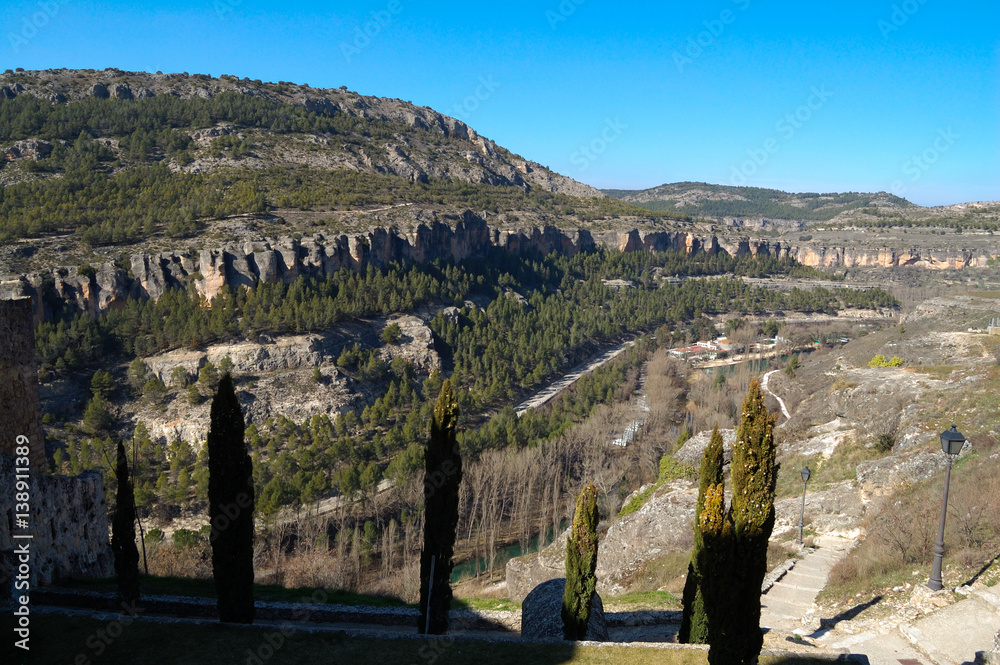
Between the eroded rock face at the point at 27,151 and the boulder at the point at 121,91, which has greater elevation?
the boulder at the point at 121,91

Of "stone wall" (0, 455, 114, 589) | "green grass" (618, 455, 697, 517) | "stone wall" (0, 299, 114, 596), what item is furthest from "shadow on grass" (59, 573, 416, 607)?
"green grass" (618, 455, 697, 517)

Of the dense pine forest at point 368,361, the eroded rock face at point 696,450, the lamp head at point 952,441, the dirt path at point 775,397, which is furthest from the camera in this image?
the dirt path at point 775,397

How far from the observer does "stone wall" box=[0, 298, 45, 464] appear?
35.4 ft

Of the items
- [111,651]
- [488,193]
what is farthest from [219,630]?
[488,193]

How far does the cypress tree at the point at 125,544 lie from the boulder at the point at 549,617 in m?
6.61

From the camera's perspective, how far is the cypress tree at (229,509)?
9352 millimetres

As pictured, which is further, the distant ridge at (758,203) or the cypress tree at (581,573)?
the distant ridge at (758,203)

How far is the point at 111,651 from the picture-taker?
8289 millimetres

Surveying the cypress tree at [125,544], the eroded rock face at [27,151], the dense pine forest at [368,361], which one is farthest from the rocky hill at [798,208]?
the cypress tree at [125,544]

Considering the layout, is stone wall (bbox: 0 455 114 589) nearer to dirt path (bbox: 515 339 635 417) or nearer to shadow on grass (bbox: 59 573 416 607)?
shadow on grass (bbox: 59 573 416 607)

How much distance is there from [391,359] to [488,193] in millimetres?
51886

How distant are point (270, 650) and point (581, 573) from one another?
4.67m

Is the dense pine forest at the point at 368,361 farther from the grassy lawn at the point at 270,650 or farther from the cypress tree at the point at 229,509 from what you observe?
the grassy lawn at the point at 270,650

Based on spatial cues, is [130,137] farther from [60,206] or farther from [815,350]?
[815,350]
